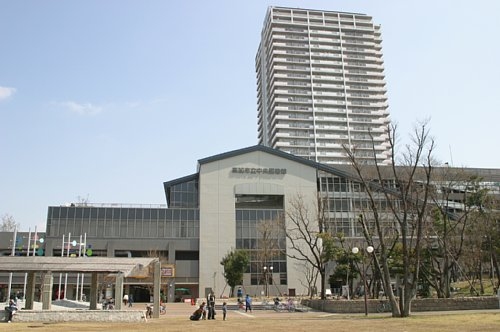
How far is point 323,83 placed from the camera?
13238 cm

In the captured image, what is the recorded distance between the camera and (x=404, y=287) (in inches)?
1102

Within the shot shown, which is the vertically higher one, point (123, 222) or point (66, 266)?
point (123, 222)

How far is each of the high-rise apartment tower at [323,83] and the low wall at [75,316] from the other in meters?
101

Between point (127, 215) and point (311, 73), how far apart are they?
263 feet

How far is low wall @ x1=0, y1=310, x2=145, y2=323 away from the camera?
26.5 metres

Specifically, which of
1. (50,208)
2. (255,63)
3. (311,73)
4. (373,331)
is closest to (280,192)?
(50,208)

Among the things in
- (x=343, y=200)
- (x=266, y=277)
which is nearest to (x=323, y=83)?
(x=343, y=200)

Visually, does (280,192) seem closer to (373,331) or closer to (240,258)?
(240,258)

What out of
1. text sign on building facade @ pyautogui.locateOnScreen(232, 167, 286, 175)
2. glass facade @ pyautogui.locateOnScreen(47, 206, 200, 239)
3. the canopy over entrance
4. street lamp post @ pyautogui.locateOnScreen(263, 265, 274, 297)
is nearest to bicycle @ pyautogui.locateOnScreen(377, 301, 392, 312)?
the canopy over entrance

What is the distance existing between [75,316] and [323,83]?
114032 millimetres

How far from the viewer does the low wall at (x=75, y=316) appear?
26.5 meters

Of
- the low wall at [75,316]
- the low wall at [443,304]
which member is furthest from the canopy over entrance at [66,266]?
the low wall at [443,304]

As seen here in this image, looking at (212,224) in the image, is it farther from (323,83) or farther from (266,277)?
(323,83)

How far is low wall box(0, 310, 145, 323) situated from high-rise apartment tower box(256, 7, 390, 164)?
100662 millimetres
